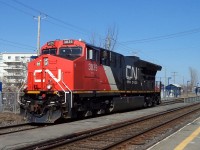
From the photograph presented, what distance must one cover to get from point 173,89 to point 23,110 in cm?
6004

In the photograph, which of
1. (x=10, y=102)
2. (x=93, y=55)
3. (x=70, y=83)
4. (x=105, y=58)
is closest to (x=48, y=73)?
(x=70, y=83)

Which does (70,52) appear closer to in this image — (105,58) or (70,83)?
(70,83)

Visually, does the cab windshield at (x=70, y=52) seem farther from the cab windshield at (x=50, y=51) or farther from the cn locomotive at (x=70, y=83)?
the cab windshield at (x=50, y=51)

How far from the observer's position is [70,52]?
19453 mm

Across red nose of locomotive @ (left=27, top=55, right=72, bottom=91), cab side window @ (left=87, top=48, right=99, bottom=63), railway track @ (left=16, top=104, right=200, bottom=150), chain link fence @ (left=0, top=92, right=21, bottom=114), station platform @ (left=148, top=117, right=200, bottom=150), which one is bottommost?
railway track @ (left=16, top=104, right=200, bottom=150)

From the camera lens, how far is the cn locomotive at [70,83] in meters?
17.4

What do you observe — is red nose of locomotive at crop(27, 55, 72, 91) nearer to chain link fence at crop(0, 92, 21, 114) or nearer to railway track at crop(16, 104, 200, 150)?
railway track at crop(16, 104, 200, 150)

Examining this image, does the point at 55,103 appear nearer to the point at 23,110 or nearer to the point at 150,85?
the point at 23,110

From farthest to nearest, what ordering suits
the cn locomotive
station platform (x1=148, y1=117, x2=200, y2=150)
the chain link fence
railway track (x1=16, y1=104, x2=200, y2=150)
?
1. the chain link fence
2. the cn locomotive
3. railway track (x1=16, y1=104, x2=200, y2=150)
4. station platform (x1=148, y1=117, x2=200, y2=150)

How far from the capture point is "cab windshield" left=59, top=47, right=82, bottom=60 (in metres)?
19.1

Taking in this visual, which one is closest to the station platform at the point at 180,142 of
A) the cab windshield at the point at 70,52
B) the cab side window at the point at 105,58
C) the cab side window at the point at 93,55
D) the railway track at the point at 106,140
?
the railway track at the point at 106,140

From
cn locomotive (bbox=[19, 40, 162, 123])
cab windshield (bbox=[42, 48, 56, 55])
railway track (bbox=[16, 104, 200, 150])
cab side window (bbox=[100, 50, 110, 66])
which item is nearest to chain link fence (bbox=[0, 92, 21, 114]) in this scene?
cn locomotive (bbox=[19, 40, 162, 123])

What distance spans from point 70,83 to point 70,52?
7.34ft

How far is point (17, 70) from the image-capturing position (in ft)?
379
